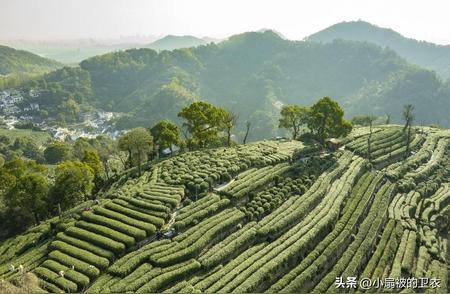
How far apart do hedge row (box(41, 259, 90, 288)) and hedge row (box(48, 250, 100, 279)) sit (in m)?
0.42

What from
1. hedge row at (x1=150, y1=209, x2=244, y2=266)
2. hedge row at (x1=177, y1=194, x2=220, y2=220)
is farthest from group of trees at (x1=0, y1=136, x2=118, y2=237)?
hedge row at (x1=150, y1=209, x2=244, y2=266)

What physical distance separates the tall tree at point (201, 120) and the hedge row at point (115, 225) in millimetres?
31064

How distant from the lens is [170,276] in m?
38.2

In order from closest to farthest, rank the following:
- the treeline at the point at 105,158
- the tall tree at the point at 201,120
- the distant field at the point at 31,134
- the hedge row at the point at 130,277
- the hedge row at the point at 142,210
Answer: the hedge row at the point at 130,277 < the hedge row at the point at 142,210 < the treeline at the point at 105,158 < the tall tree at the point at 201,120 < the distant field at the point at 31,134

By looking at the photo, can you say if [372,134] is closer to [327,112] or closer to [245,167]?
[327,112]

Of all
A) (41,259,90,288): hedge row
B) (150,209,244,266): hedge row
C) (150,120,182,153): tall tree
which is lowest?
(41,259,90,288): hedge row

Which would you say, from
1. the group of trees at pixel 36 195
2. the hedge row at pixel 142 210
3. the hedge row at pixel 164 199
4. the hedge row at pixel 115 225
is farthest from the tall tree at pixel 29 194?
the hedge row at pixel 164 199

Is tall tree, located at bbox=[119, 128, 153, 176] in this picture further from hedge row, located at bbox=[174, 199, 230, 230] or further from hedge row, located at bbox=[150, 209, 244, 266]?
hedge row, located at bbox=[150, 209, 244, 266]

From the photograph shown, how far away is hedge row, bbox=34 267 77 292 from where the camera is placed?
3628 cm

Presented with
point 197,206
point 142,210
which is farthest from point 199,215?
point 142,210

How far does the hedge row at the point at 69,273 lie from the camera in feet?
121

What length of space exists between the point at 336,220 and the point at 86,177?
38305 mm

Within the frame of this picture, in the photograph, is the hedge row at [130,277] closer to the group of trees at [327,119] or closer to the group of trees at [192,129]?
the group of trees at [192,129]

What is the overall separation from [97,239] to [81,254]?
2.47 meters
